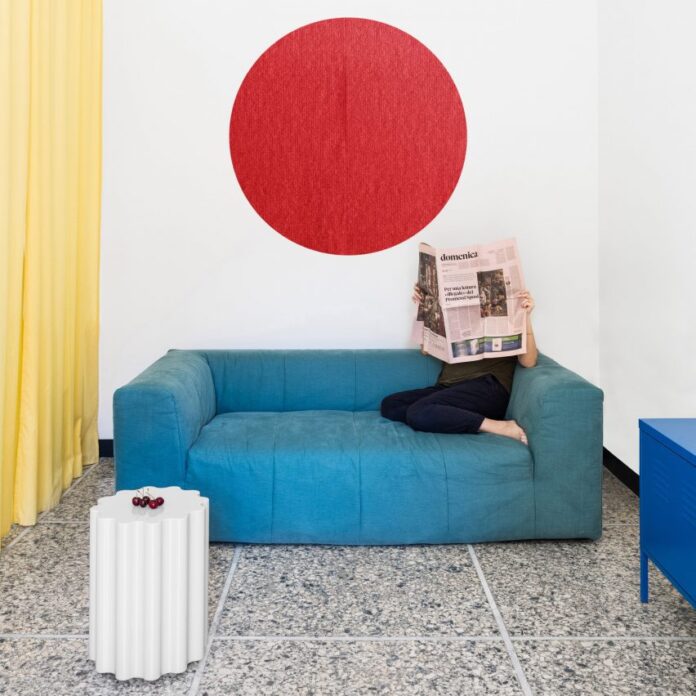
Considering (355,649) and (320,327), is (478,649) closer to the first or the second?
(355,649)

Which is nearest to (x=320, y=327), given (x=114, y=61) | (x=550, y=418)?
(x=550, y=418)

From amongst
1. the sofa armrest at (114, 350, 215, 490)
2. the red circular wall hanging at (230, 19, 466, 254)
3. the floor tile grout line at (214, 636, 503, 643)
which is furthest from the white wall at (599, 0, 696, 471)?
the sofa armrest at (114, 350, 215, 490)

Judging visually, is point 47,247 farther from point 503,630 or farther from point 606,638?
point 606,638

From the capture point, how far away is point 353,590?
213cm

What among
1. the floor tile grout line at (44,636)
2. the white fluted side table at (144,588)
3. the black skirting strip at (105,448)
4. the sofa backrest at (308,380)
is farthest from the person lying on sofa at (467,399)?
the black skirting strip at (105,448)

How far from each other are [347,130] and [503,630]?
7.57 feet

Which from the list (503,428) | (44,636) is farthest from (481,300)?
(44,636)

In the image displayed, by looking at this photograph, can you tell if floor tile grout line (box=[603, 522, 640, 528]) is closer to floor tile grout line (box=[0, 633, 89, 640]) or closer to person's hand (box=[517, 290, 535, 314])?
person's hand (box=[517, 290, 535, 314])

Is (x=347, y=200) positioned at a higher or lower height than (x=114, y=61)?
lower

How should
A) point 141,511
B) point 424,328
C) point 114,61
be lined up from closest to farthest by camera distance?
point 141,511 → point 424,328 → point 114,61

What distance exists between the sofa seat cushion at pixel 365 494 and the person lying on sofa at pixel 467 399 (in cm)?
17

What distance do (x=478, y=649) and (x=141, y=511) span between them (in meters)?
0.92

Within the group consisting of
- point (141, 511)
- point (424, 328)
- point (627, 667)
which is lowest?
point (627, 667)

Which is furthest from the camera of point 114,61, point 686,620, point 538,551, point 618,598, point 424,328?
point 114,61
